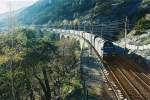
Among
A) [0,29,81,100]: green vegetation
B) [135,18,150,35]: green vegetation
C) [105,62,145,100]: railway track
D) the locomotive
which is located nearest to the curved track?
[105,62,145,100]: railway track

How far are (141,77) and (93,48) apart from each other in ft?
116

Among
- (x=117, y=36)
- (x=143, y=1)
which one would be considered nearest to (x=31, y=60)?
(x=117, y=36)

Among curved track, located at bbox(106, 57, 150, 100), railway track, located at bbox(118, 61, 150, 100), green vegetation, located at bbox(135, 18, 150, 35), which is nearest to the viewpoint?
curved track, located at bbox(106, 57, 150, 100)

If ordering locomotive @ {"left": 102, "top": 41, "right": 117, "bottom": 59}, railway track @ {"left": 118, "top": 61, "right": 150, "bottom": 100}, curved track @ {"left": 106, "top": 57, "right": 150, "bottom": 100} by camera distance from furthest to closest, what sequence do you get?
locomotive @ {"left": 102, "top": 41, "right": 117, "bottom": 59}, railway track @ {"left": 118, "top": 61, "right": 150, "bottom": 100}, curved track @ {"left": 106, "top": 57, "right": 150, "bottom": 100}

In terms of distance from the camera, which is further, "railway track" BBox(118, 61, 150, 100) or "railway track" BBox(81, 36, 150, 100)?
Result: "railway track" BBox(118, 61, 150, 100)

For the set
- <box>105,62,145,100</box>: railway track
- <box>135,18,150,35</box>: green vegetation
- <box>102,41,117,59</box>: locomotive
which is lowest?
<box>105,62,145,100</box>: railway track

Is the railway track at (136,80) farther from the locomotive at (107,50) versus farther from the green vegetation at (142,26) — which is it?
the green vegetation at (142,26)

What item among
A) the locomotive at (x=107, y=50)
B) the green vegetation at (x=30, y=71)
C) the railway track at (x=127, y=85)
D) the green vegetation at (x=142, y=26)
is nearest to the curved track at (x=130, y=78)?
the railway track at (x=127, y=85)

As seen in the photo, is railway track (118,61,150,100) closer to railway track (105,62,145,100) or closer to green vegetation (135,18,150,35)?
railway track (105,62,145,100)

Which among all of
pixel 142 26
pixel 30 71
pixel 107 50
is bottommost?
pixel 30 71

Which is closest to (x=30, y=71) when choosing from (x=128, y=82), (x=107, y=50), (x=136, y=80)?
(x=128, y=82)

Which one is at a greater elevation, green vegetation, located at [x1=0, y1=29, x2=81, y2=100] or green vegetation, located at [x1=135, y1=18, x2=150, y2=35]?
green vegetation, located at [x1=135, y1=18, x2=150, y2=35]

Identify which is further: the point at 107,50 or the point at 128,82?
the point at 107,50

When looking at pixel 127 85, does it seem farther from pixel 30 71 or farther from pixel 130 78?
pixel 30 71
